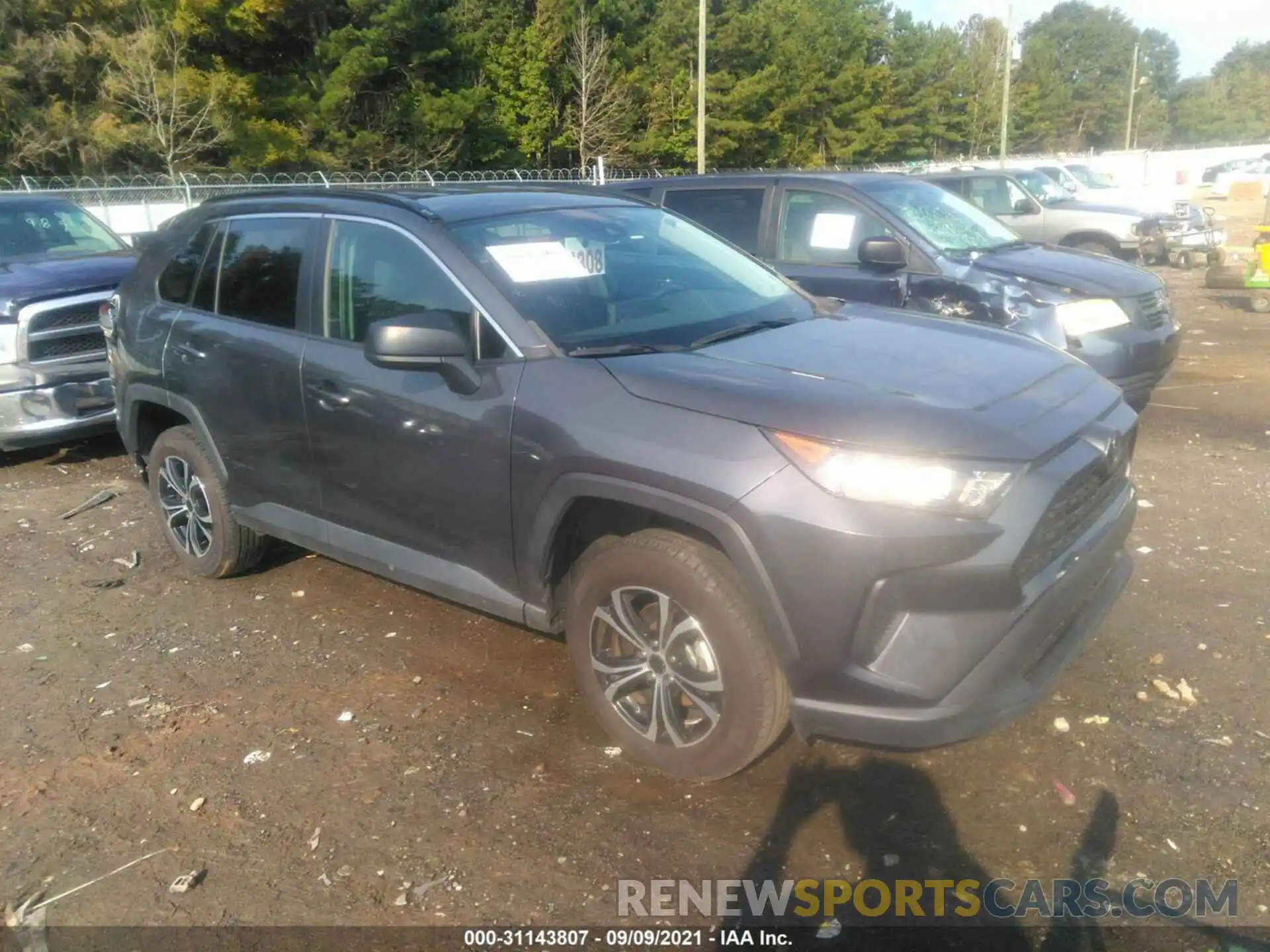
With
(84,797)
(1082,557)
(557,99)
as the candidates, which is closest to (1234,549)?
(1082,557)

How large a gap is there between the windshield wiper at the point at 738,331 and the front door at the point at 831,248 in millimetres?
2963

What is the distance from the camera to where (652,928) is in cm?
281

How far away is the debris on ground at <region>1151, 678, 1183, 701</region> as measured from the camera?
12.4ft

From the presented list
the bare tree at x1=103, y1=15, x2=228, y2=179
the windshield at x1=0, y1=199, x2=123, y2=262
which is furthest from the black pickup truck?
the bare tree at x1=103, y1=15, x2=228, y2=179

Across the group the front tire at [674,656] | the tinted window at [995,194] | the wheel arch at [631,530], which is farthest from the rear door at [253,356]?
the tinted window at [995,194]

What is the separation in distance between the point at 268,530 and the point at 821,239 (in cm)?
431

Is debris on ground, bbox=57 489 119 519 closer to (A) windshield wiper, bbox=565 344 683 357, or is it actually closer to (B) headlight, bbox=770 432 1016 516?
(A) windshield wiper, bbox=565 344 683 357

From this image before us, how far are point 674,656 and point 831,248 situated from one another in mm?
4639

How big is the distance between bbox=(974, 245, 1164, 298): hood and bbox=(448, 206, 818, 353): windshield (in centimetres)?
303

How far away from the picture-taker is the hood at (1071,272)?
22.5 feet

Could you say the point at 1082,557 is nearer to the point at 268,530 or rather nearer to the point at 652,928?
the point at 652,928

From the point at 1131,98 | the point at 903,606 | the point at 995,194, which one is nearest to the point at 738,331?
the point at 903,606

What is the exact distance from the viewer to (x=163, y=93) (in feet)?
104

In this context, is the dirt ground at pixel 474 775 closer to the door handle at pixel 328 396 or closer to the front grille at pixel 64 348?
the door handle at pixel 328 396
